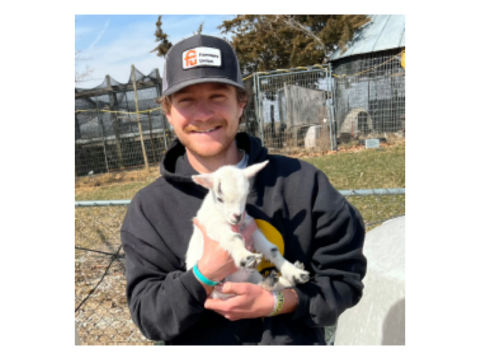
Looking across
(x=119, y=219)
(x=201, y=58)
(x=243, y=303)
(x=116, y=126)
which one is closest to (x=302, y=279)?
(x=243, y=303)

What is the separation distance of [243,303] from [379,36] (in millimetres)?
18637

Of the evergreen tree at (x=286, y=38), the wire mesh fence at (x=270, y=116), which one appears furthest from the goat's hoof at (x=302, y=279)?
the evergreen tree at (x=286, y=38)

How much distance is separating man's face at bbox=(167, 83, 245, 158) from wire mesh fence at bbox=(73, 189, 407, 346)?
202 cm

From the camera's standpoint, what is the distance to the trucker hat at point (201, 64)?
6.70 ft

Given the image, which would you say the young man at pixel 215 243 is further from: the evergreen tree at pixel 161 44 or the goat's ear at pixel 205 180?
the evergreen tree at pixel 161 44

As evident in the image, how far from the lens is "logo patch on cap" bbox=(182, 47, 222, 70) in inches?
80.7

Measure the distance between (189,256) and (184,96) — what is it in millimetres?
921

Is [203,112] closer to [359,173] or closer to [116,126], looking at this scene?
[359,173]

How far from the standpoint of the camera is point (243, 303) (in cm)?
196

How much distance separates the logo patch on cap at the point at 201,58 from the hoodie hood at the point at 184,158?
590mm

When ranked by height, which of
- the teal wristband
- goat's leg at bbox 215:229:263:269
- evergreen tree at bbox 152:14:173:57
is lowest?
the teal wristband

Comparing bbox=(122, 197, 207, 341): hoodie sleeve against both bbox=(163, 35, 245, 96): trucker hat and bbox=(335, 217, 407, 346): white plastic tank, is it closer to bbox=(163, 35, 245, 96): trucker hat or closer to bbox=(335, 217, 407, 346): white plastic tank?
bbox=(163, 35, 245, 96): trucker hat

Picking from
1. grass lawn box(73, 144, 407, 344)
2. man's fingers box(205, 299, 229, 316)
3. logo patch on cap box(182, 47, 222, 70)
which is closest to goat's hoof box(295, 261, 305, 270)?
man's fingers box(205, 299, 229, 316)
